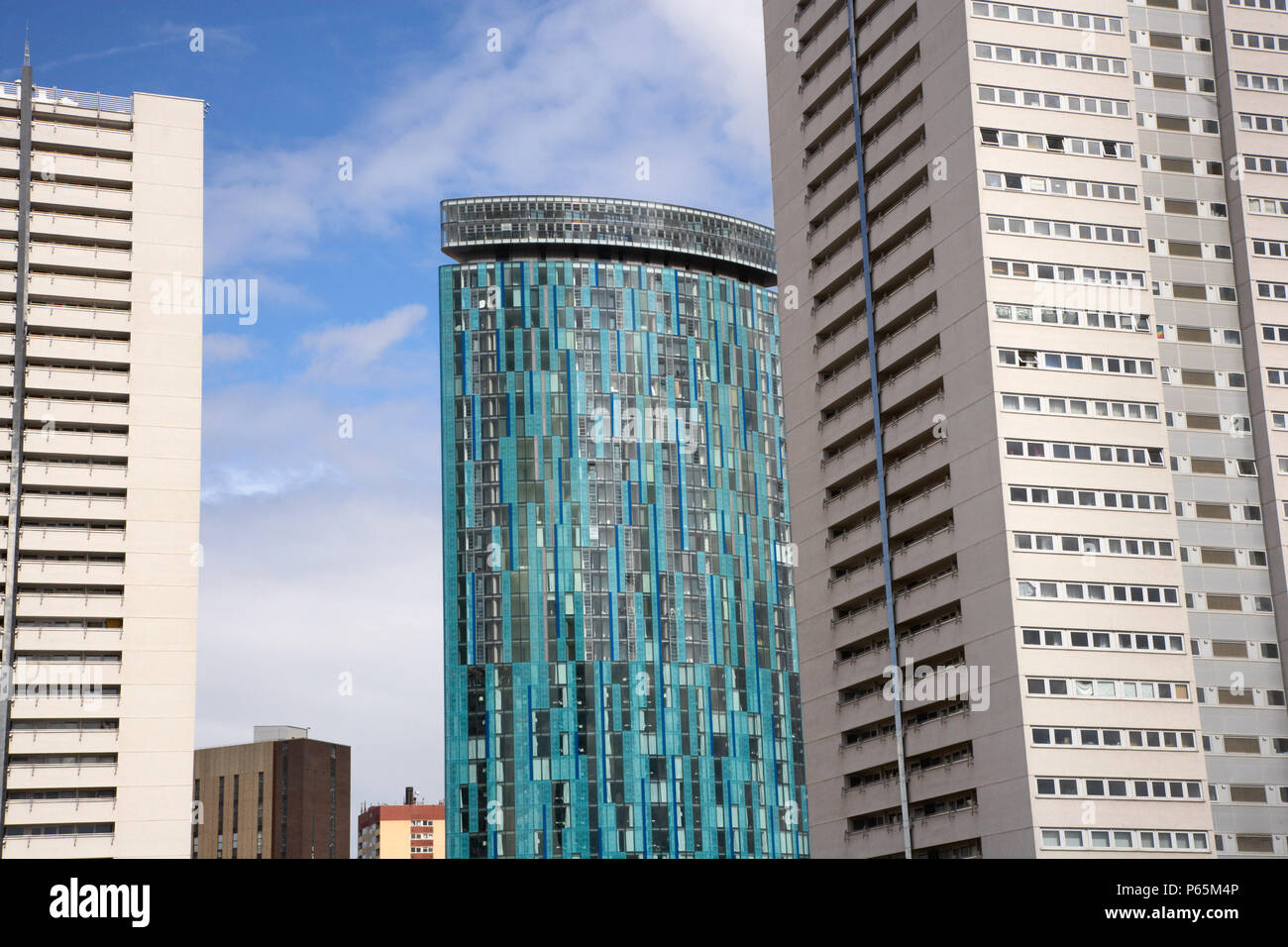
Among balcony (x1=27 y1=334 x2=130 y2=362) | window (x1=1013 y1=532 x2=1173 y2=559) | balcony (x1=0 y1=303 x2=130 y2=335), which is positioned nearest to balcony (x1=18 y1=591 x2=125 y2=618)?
balcony (x1=27 y1=334 x2=130 y2=362)

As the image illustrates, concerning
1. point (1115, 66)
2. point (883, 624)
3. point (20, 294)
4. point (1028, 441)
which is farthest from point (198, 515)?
point (1115, 66)

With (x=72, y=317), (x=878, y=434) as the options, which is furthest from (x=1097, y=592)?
(x=72, y=317)

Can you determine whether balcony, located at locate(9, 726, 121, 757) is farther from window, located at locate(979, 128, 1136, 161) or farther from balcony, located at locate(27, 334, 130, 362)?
window, located at locate(979, 128, 1136, 161)

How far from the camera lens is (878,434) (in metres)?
95.2

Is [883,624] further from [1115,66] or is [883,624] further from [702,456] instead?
[702,456]

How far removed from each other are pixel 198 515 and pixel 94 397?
11.8 metres

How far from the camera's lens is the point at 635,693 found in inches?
6959

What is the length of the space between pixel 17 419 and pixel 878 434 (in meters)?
61.8

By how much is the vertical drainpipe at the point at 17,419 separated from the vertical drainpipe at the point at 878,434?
2378 inches

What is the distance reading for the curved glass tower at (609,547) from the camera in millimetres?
173500

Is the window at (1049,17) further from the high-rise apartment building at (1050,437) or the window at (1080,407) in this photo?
the window at (1080,407)

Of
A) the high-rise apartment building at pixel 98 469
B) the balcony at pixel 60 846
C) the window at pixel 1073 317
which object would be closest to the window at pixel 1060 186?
the window at pixel 1073 317

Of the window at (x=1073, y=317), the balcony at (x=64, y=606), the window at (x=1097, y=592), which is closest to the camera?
the window at (x=1097, y=592)

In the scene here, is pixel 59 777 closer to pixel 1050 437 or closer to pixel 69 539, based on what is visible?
pixel 69 539
